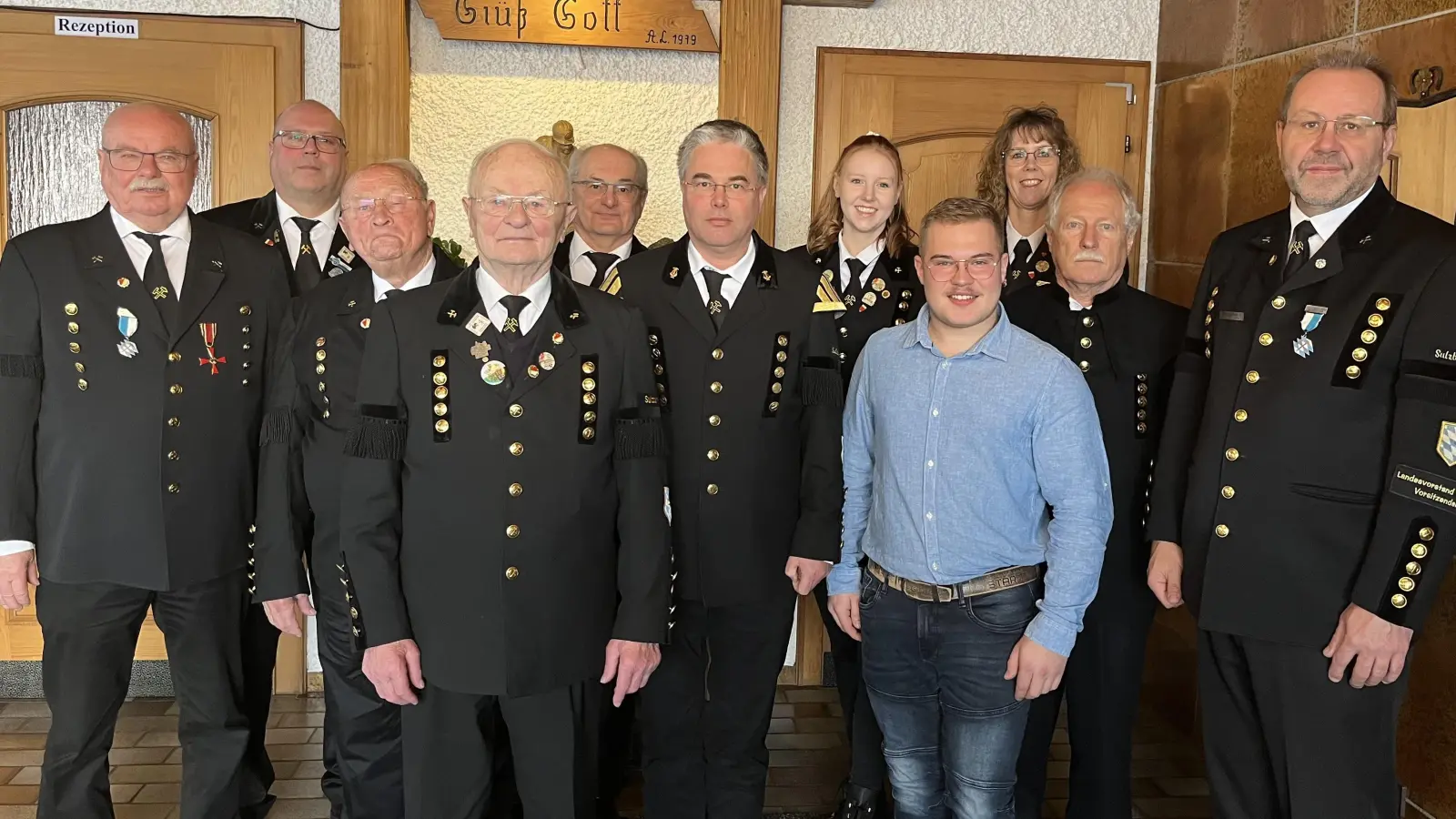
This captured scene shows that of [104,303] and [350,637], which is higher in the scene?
[104,303]

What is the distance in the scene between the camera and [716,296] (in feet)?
8.28

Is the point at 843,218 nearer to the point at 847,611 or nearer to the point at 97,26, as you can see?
the point at 847,611

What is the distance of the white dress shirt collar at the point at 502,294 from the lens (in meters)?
2.10

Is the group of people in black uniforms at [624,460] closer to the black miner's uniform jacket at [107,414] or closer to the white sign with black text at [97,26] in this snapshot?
the black miner's uniform jacket at [107,414]

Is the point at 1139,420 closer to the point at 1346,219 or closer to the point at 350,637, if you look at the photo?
the point at 1346,219

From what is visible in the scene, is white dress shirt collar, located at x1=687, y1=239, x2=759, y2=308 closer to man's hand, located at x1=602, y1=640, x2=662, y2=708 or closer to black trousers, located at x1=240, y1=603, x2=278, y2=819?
man's hand, located at x1=602, y1=640, x2=662, y2=708

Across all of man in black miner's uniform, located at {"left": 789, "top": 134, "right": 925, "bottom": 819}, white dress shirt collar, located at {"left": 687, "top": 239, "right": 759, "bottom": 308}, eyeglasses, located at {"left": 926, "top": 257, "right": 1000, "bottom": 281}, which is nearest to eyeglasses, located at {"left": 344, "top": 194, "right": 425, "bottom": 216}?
white dress shirt collar, located at {"left": 687, "top": 239, "right": 759, "bottom": 308}

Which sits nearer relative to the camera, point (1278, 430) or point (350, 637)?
point (1278, 430)

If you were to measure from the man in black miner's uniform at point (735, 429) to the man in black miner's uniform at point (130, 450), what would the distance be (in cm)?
→ 101

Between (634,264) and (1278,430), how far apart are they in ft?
4.56

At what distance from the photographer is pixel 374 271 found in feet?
8.56

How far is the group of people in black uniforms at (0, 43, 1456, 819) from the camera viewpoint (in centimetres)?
206

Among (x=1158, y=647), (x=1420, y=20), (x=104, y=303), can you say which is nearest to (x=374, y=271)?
(x=104, y=303)

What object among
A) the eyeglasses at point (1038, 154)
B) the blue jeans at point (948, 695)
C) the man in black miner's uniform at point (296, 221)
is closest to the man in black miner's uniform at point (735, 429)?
the blue jeans at point (948, 695)
